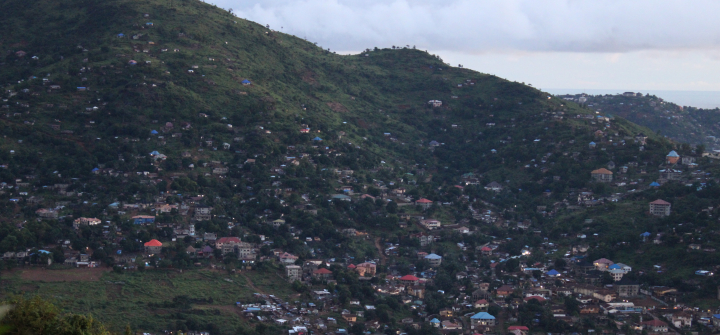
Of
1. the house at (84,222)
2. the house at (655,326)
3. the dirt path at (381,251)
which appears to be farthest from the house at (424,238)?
the house at (84,222)

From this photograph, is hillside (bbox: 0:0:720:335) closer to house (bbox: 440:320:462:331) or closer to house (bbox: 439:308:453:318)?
house (bbox: 439:308:453:318)

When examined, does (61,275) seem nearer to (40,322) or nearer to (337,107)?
(40,322)

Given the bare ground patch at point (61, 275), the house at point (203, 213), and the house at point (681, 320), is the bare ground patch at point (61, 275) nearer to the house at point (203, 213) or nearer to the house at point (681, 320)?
the house at point (203, 213)

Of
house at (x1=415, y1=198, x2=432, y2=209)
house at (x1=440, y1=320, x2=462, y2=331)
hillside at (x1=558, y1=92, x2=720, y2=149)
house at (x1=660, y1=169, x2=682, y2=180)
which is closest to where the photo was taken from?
house at (x1=440, y1=320, x2=462, y2=331)

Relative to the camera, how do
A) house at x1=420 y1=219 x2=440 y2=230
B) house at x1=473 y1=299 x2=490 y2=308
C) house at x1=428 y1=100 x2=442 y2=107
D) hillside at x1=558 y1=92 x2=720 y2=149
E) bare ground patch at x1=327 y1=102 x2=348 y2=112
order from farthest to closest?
hillside at x1=558 y1=92 x2=720 y2=149 < house at x1=428 y1=100 x2=442 y2=107 < bare ground patch at x1=327 y1=102 x2=348 y2=112 < house at x1=420 y1=219 x2=440 y2=230 < house at x1=473 y1=299 x2=490 y2=308

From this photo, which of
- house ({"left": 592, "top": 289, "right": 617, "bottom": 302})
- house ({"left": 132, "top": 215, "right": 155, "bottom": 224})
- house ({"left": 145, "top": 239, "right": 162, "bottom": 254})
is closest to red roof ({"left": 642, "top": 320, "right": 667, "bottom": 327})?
house ({"left": 592, "top": 289, "right": 617, "bottom": 302})

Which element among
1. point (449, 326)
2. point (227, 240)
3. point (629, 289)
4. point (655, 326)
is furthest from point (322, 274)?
point (655, 326)

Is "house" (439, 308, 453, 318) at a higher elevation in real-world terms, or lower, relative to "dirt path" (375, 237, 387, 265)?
lower
